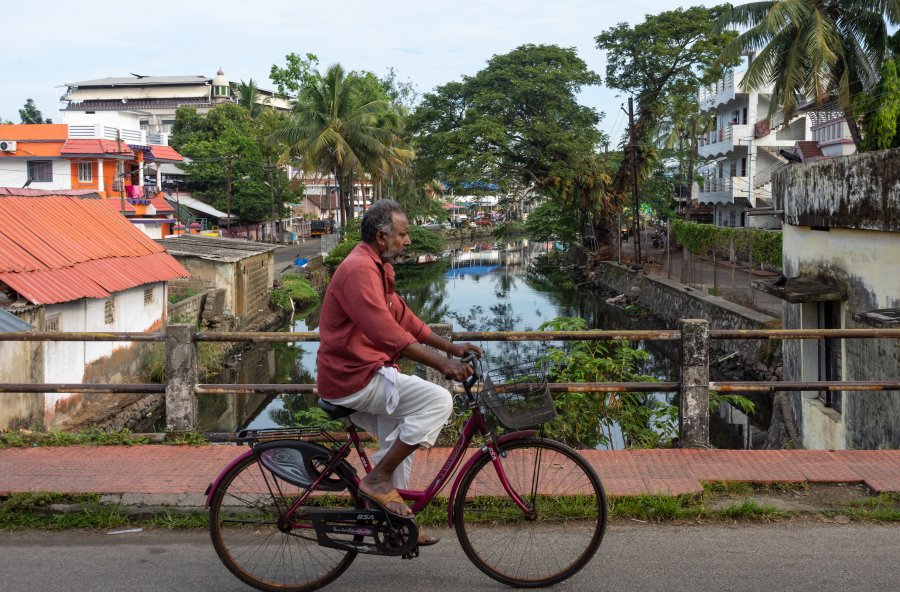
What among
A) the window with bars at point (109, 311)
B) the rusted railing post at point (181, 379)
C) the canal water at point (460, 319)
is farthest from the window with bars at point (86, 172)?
the rusted railing post at point (181, 379)

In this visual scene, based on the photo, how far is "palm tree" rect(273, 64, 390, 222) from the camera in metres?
41.7

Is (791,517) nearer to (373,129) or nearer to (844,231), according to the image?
(844,231)

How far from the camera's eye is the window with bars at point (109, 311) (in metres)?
18.5

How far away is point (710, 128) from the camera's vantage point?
2051 inches

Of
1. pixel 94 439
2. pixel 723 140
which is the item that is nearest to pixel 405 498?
pixel 94 439

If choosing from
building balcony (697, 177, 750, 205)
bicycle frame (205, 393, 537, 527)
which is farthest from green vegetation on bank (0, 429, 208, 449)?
building balcony (697, 177, 750, 205)

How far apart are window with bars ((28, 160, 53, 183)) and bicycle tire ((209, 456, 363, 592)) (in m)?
44.0

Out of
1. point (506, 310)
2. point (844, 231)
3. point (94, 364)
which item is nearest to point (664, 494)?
point (844, 231)

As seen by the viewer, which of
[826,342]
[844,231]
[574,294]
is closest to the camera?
[844,231]

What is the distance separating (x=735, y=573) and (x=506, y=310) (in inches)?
1286

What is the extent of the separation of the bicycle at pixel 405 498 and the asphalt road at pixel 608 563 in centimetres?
15

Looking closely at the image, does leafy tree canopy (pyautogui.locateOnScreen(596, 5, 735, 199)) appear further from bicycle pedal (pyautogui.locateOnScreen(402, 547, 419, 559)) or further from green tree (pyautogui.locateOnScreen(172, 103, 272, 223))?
bicycle pedal (pyautogui.locateOnScreen(402, 547, 419, 559))

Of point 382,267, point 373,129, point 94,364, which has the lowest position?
point 94,364

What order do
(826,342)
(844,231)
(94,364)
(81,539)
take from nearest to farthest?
(81,539) → (844,231) → (826,342) → (94,364)
